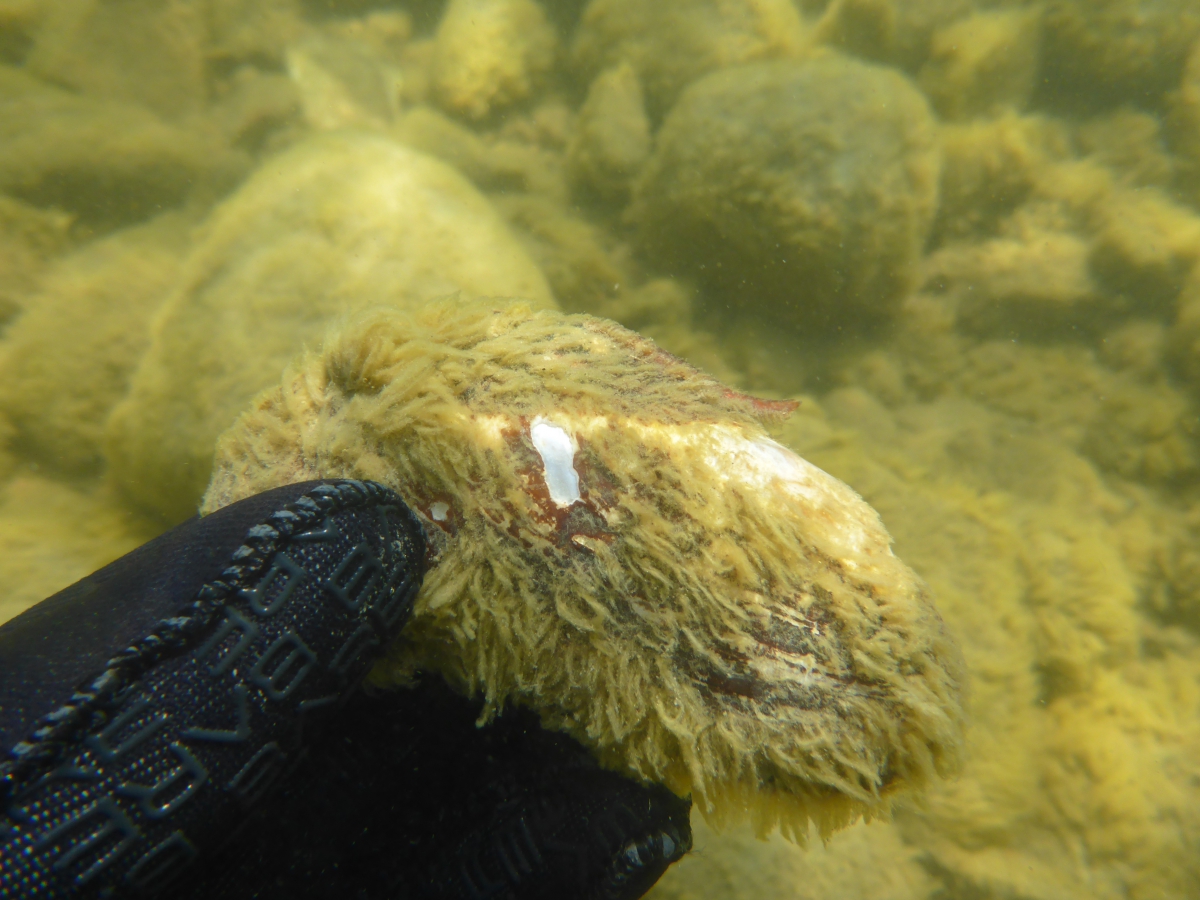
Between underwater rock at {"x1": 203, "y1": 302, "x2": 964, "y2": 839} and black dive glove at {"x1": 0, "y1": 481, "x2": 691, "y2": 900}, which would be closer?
black dive glove at {"x1": 0, "y1": 481, "x2": 691, "y2": 900}

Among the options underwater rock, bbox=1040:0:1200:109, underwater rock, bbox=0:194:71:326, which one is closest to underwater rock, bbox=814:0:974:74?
underwater rock, bbox=1040:0:1200:109

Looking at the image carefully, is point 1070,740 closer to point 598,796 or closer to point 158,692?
point 598,796

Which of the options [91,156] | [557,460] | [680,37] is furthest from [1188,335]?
[91,156]

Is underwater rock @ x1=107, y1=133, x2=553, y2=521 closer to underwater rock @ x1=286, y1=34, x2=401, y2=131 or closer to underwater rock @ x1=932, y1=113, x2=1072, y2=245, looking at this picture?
underwater rock @ x1=286, y1=34, x2=401, y2=131

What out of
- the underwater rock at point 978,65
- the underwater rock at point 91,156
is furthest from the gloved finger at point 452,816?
the underwater rock at point 978,65

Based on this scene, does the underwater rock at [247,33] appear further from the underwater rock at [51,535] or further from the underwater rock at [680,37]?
the underwater rock at [51,535]

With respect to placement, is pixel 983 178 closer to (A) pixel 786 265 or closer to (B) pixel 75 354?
(A) pixel 786 265

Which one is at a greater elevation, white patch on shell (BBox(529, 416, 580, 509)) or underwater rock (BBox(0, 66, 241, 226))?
underwater rock (BBox(0, 66, 241, 226))
